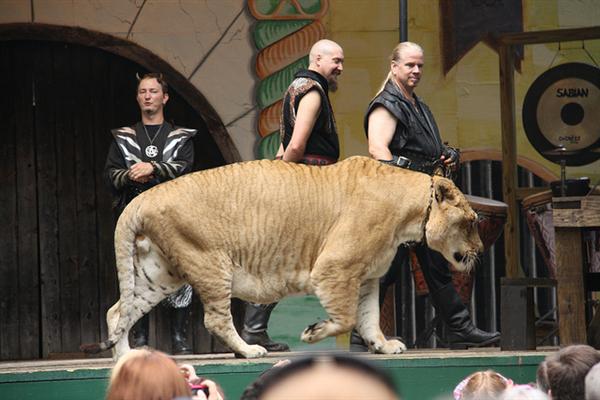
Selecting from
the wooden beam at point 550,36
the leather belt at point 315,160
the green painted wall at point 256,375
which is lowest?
the green painted wall at point 256,375

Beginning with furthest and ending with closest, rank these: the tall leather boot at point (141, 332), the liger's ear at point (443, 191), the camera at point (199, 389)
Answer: the tall leather boot at point (141, 332) → the liger's ear at point (443, 191) → the camera at point (199, 389)

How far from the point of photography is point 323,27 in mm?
8375

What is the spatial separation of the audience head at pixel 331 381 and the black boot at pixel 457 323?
5.25 metres

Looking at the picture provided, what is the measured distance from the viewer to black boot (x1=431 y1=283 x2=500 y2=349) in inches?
265

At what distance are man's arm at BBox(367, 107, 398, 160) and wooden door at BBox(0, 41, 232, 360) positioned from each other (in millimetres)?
2372

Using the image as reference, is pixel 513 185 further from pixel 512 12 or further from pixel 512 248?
pixel 512 12

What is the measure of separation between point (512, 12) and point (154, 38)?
2226mm

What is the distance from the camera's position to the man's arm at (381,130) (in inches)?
251

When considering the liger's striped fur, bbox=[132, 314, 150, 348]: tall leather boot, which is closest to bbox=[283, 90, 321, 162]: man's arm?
the liger's striped fur

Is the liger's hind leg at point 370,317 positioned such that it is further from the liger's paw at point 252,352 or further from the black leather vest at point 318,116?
the black leather vest at point 318,116

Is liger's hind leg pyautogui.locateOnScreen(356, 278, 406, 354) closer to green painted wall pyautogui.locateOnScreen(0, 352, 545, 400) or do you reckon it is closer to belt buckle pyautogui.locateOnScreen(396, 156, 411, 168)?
green painted wall pyautogui.locateOnScreen(0, 352, 545, 400)

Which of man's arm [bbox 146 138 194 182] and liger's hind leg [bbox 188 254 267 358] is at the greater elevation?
man's arm [bbox 146 138 194 182]

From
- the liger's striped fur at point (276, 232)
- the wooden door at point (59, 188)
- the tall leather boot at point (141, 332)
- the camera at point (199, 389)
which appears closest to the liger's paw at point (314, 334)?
the liger's striped fur at point (276, 232)

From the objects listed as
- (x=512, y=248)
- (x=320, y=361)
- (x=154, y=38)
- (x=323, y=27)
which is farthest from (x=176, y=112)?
(x=320, y=361)
